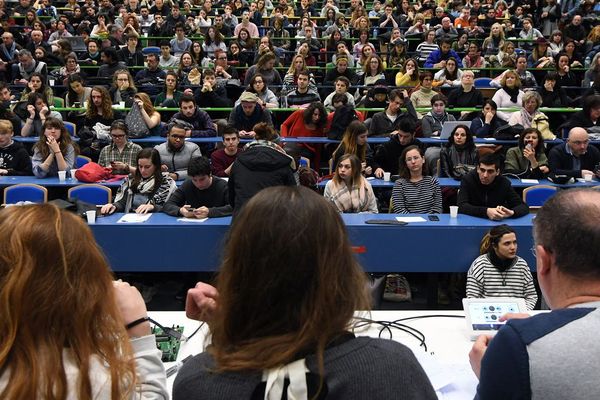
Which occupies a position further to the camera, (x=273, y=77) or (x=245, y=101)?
(x=273, y=77)

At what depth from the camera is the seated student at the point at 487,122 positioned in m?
8.26

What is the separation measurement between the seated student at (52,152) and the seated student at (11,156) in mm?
239

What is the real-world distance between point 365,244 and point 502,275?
1072mm

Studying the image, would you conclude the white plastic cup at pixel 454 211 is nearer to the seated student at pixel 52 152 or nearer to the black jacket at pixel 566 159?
the black jacket at pixel 566 159

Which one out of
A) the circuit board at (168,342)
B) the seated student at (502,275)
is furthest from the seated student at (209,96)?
the circuit board at (168,342)

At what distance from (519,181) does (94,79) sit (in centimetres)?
698

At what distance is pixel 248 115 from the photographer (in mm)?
8367

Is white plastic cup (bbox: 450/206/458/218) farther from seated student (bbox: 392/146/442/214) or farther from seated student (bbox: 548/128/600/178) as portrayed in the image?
seated student (bbox: 548/128/600/178)

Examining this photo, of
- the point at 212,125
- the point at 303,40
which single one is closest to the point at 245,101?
the point at 212,125

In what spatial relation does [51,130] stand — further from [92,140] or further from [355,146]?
[355,146]

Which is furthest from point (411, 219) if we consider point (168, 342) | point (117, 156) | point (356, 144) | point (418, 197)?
point (117, 156)

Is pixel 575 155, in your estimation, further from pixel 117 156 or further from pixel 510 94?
pixel 117 156

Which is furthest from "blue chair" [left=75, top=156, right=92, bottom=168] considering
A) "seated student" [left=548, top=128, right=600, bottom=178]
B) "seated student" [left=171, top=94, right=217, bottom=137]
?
"seated student" [left=548, top=128, right=600, bottom=178]

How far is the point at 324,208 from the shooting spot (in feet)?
4.17
